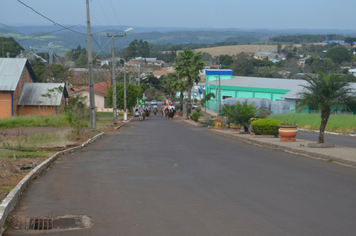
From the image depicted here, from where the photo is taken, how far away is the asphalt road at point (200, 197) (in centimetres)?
671

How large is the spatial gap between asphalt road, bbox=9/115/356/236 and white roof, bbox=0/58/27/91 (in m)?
35.7

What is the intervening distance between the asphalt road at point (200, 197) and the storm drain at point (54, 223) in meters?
0.22

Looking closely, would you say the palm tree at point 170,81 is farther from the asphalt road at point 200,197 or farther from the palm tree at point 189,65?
the asphalt road at point 200,197

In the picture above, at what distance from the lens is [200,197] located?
28.1 ft

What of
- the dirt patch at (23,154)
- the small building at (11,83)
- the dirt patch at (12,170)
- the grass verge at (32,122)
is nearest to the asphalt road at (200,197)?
the dirt patch at (12,170)

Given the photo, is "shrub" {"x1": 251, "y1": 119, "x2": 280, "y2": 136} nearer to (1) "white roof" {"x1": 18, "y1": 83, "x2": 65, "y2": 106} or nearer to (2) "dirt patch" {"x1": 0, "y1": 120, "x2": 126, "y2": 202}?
(2) "dirt patch" {"x1": 0, "y1": 120, "x2": 126, "y2": 202}

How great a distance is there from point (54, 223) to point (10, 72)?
44.5 meters

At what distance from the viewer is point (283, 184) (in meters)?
9.97

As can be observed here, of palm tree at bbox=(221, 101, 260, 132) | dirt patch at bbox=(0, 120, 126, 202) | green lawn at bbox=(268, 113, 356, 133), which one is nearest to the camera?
dirt patch at bbox=(0, 120, 126, 202)

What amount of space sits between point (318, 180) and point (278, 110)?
51772mm

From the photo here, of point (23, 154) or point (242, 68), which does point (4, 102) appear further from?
point (242, 68)

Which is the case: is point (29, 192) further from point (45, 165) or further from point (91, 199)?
point (45, 165)

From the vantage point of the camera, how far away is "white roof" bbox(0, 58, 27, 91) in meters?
46.1

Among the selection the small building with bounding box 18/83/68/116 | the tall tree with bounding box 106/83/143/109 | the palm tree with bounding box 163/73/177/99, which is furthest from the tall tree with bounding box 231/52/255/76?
the small building with bounding box 18/83/68/116
